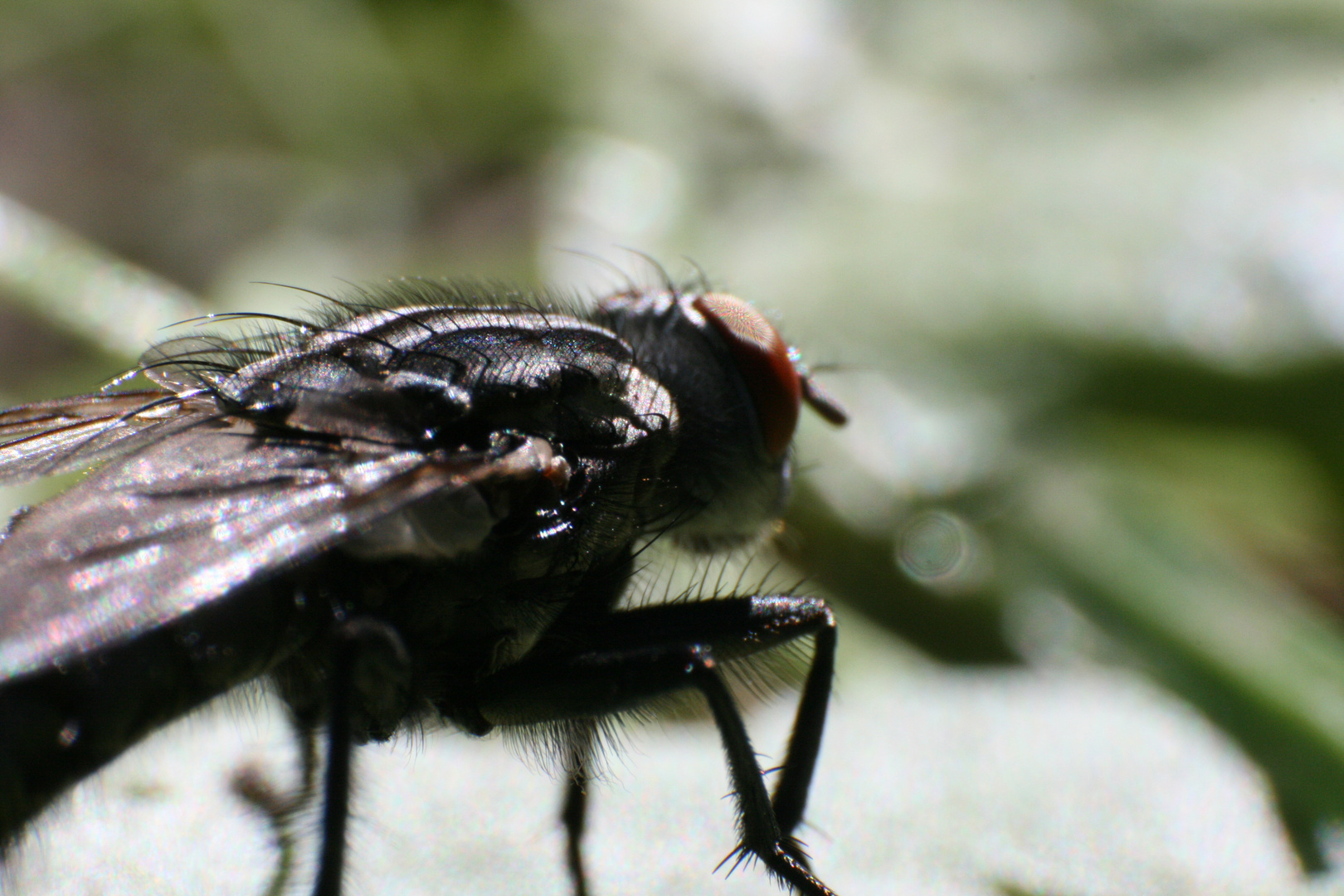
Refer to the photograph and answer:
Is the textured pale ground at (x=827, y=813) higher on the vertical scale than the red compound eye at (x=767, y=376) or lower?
lower

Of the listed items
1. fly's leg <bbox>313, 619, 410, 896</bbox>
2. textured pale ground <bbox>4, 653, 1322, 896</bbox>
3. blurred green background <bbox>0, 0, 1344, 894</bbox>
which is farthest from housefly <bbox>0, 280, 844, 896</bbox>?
blurred green background <bbox>0, 0, 1344, 894</bbox>

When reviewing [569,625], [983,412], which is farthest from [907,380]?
[569,625]

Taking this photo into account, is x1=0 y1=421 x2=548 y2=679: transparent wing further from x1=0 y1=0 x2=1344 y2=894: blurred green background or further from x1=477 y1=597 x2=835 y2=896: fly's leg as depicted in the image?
x1=0 y1=0 x2=1344 y2=894: blurred green background

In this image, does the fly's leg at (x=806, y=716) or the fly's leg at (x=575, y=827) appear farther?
the fly's leg at (x=575, y=827)

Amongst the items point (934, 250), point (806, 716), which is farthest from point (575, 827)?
point (934, 250)

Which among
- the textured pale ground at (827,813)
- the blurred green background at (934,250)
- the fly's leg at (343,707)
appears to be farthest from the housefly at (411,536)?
the blurred green background at (934,250)

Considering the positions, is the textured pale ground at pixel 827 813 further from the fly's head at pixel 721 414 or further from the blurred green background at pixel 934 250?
the fly's head at pixel 721 414

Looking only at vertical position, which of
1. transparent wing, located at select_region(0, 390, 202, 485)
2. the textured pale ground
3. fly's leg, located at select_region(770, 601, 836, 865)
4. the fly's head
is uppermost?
transparent wing, located at select_region(0, 390, 202, 485)
